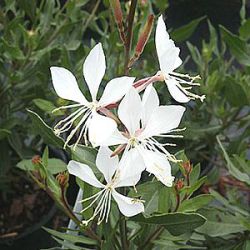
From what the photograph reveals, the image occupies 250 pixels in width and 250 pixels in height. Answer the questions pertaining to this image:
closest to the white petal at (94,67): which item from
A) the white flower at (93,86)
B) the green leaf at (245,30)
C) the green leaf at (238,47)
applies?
the white flower at (93,86)

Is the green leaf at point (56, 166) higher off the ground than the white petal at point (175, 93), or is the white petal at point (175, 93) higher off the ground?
the white petal at point (175, 93)

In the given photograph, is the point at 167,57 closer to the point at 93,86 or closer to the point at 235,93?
the point at 93,86

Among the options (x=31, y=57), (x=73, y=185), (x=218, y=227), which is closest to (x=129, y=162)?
(x=218, y=227)

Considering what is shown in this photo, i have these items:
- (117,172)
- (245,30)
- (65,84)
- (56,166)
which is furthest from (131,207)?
(245,30)

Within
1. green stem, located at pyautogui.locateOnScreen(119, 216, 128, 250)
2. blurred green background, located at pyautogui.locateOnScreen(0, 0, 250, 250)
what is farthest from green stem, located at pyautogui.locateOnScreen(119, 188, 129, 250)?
blurred green background, located at pyautogui.locateOnScreen(0, 0, 250, 250)

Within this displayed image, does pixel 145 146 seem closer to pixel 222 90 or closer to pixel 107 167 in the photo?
pixel 107 167

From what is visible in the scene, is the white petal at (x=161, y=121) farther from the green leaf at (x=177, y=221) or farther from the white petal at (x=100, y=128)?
the green leaf at (x=177, y=221)

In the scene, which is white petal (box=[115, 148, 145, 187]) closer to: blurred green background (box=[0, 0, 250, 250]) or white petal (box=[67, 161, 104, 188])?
white petal (box=[67, 161, 104, 188])
